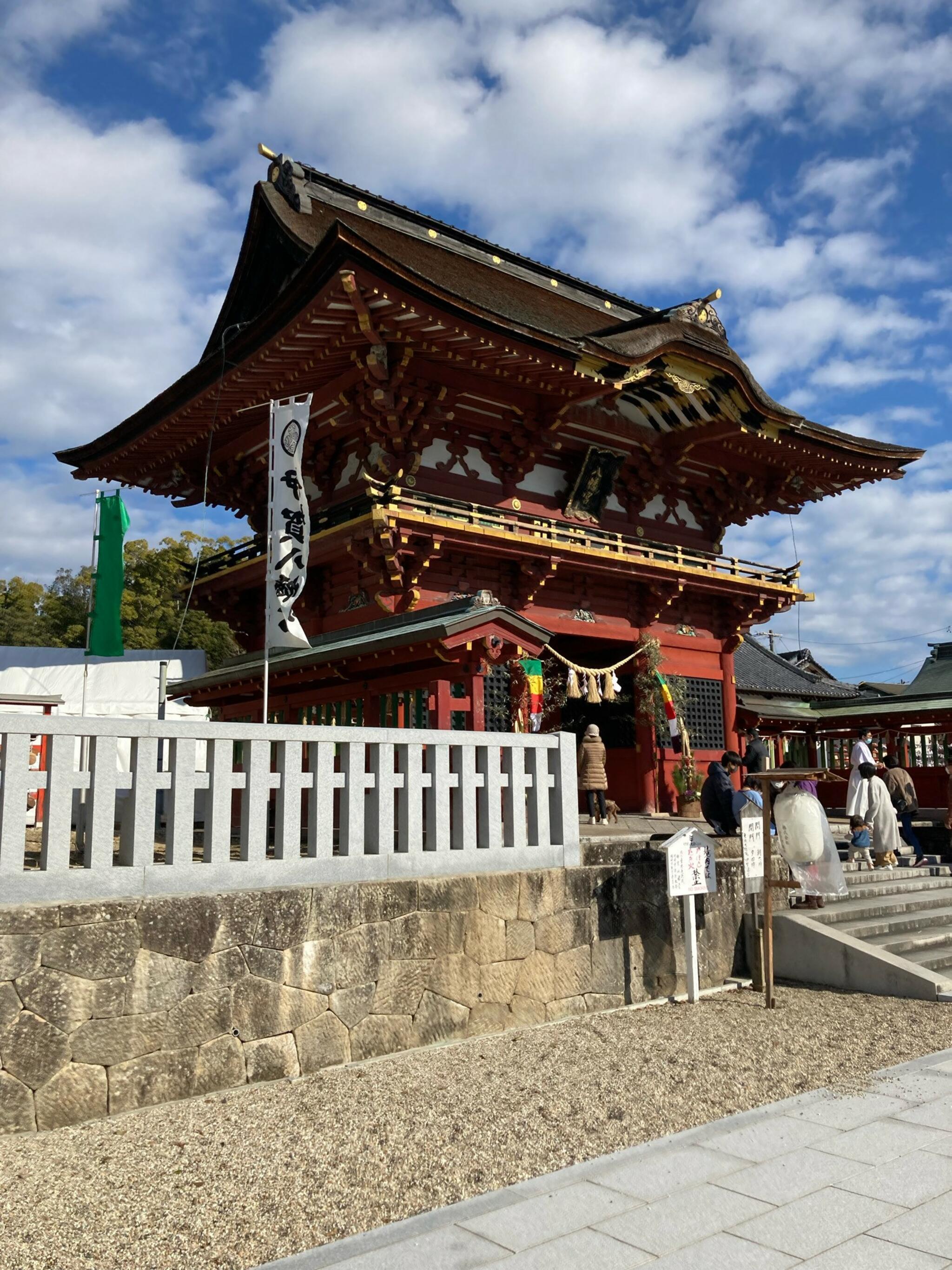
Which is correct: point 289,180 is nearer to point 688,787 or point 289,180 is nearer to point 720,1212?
point 688,787

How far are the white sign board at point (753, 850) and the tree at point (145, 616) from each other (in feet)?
91.4

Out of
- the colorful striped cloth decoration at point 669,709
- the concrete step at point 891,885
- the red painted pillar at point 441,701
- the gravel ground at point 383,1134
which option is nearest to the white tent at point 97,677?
the colorful striped cloth decoration at point 669,709

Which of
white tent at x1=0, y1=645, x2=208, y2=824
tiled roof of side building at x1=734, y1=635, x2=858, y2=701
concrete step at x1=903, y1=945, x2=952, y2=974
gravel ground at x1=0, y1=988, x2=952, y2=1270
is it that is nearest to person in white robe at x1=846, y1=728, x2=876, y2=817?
concrete step at x1=903, y1=945, x2=952, y2=974

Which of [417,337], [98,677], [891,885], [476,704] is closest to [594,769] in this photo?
Result: [476,704]

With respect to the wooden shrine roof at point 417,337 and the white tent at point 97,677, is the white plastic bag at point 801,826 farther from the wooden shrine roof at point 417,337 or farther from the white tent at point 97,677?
the white tent at point 97,677

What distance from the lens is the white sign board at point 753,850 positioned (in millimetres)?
7980

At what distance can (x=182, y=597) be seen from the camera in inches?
646

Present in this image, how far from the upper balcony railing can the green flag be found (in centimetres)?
223

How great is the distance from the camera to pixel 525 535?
13.9m

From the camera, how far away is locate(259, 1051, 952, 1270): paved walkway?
11.0 feet

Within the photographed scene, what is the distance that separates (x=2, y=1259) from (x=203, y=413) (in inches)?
476

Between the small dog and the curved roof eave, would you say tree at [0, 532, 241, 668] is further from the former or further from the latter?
the small dog

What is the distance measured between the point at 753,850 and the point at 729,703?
9.86m

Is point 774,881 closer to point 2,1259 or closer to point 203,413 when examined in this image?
point 2,1259
